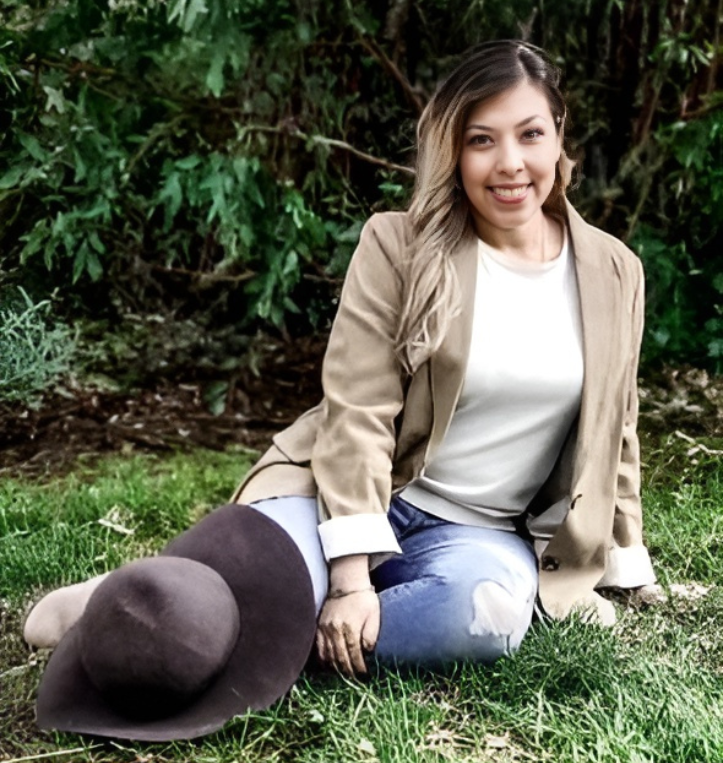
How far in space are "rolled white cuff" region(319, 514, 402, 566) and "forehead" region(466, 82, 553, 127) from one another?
89 cm

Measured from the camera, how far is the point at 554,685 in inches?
97.9

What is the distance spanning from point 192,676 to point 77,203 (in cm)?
245

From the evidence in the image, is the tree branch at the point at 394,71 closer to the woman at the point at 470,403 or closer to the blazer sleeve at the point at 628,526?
the woman at the point at 470,403

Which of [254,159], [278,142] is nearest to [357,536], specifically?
[254,159]

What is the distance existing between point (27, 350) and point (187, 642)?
219 centimetres

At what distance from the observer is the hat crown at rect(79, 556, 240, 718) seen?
2283 millimetres

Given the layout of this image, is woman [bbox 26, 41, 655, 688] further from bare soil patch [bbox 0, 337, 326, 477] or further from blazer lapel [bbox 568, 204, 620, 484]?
bare soil patch [bbox 0, 337, 326, 477]

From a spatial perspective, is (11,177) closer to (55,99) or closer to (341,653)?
(55,99)

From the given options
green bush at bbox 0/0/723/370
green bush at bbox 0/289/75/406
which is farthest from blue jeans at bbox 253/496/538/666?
green bush at bbox 0/289/75/406

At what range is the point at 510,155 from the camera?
2514 mm

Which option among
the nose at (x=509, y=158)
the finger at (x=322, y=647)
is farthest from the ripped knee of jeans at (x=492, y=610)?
the nose at (x=509, y=158)

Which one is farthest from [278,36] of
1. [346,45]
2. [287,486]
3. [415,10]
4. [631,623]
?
[631,623]

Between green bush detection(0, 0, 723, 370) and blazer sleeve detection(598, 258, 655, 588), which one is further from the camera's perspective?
green bush detection(0, 0, 723, 370)

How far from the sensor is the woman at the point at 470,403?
250 centimetres
